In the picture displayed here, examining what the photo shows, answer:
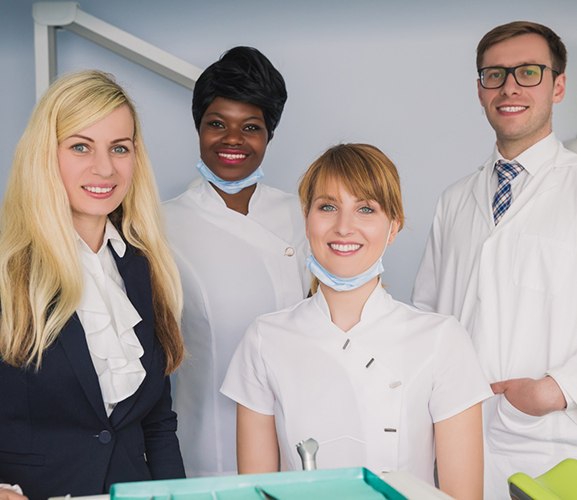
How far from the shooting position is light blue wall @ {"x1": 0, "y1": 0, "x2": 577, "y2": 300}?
9.37 feet

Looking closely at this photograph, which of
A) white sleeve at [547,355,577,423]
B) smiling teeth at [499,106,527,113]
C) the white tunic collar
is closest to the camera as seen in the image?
the white tunic collar

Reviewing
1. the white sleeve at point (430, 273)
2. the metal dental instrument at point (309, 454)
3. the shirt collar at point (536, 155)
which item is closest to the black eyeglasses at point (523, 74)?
the shirt collar at point (536, 155)

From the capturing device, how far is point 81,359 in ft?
4.82

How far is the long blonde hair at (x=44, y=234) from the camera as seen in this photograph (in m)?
1.46

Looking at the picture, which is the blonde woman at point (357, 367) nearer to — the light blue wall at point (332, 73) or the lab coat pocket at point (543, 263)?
the lab coat pocket at point (543, 263)

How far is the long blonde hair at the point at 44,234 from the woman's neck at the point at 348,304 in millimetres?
329

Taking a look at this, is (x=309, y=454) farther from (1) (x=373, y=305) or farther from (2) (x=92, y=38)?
(2) (x=92, y=38)

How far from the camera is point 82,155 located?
1.59 m

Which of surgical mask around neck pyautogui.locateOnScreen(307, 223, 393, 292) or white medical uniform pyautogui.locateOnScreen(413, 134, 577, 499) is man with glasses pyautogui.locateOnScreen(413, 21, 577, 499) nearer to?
white medical uniform pyautogui.locateOnScreen(413, 134, 577, 499)

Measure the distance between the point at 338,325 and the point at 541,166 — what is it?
709 millimetres

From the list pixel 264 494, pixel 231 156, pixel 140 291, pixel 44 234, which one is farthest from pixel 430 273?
pixel 264 494

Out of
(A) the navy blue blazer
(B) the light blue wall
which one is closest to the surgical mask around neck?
(A) the navy blue blazer

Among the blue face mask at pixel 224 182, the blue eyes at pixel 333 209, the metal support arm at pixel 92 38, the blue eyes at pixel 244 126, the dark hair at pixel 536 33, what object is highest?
the metal support arm at pixel 92 38

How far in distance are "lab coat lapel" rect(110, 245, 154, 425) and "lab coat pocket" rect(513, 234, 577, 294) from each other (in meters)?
0.83
